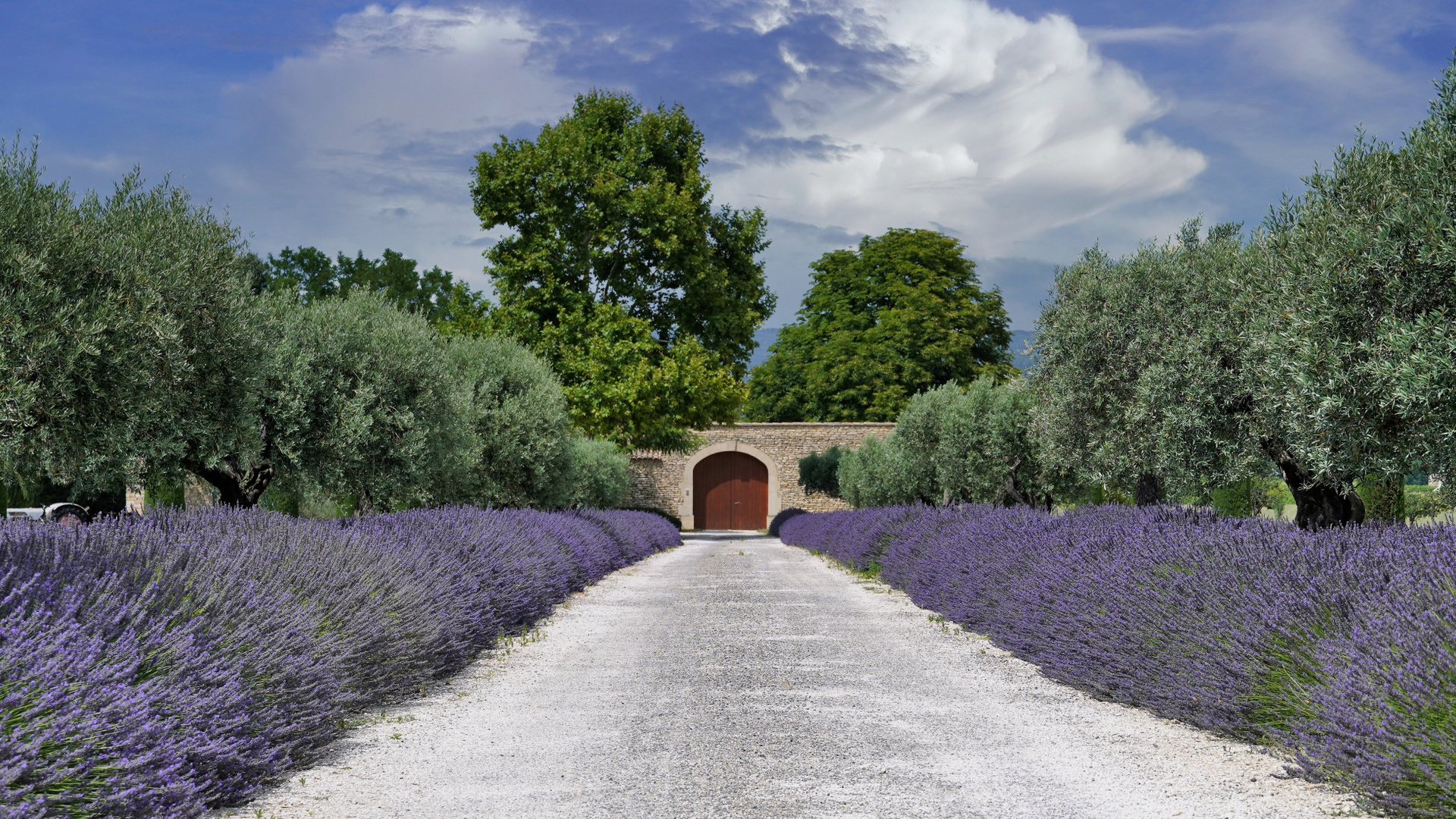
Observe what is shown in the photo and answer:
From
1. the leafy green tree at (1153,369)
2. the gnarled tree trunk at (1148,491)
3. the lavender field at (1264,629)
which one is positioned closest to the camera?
the lavender field at (1264,629)

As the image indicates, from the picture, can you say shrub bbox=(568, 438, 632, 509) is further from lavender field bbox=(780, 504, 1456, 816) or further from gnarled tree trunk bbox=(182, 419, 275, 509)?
lavender field bbox=(780, 504, 1456, 816)

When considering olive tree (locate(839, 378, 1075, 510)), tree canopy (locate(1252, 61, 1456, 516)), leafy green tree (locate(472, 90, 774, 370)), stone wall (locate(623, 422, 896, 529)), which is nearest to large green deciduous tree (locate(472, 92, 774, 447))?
leafy green tree (locate(472, 90, 774, 370))

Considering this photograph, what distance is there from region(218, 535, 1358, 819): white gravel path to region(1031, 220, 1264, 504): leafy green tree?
3723 mm

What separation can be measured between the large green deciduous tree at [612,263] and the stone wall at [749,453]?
12.5m

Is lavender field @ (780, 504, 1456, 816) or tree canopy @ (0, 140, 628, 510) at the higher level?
tree canopy @ (0, 140, 628, 510)

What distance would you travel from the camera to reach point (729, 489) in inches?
1747

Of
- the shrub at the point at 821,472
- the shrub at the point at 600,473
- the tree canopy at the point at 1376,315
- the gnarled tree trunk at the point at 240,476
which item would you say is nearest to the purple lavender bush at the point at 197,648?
the gnarled tree trunk at the point at 240,476

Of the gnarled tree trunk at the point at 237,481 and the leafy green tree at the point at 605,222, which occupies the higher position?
the leafy green tree at the point at 605,222

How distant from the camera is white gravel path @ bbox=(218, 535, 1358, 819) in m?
4.39

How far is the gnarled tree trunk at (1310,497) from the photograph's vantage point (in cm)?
1041

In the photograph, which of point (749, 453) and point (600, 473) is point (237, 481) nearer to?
point (600, 473)

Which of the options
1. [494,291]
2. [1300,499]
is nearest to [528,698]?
[1300,499]

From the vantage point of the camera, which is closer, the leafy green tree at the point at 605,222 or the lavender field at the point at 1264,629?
the lavender field at the point at 1264,629

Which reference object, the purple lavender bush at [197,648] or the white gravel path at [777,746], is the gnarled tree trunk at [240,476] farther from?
the white gravel path at [777,746]
